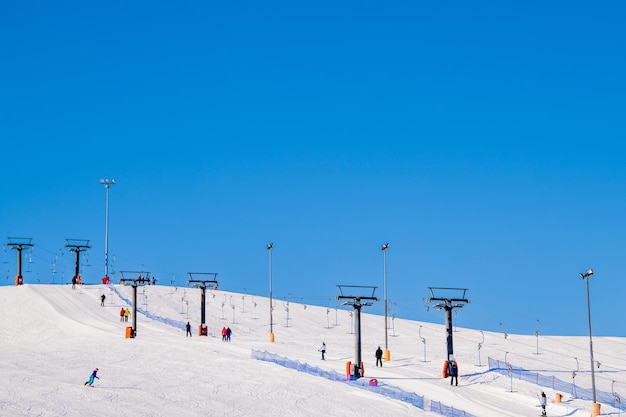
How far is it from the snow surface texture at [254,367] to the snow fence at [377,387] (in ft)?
0.29

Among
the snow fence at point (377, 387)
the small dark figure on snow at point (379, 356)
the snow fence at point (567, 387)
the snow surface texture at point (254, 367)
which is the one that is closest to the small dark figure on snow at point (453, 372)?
the snow surface texture at point (254, 367)

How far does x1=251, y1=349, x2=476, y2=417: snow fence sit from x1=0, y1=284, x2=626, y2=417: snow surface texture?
0.09 metres

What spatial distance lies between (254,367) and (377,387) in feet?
27.7

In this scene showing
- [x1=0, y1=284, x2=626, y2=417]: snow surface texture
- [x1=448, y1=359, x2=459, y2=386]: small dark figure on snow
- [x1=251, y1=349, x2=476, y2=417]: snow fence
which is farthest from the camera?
[x1=448, y1=359, x2=459, y2=386]: small dark figure on snow

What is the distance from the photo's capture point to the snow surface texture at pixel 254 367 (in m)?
42.5

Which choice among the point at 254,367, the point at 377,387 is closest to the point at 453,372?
the point at 377,387

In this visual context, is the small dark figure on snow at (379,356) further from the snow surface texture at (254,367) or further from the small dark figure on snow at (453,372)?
the small dark figure on snow at (453,372)

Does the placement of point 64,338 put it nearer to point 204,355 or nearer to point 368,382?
point 204,355

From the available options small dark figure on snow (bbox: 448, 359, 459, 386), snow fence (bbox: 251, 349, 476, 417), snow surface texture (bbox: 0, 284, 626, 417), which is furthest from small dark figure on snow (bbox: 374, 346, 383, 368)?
small dark figure on snow (bbox: 448, 359, 459, 386)

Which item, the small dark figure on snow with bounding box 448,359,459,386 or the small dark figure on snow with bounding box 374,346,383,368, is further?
the small dark figure on snow with bounding box 374,346,383,368

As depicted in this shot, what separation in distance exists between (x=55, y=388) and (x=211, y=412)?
8568mm

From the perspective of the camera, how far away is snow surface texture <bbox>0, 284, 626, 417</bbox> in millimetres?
42531

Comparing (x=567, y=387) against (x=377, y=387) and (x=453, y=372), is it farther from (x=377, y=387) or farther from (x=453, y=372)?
(x=377, y=387)

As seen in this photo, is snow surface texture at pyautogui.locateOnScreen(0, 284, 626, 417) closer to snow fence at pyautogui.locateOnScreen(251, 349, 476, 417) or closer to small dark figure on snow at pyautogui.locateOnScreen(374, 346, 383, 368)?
snow fence at pyautogui.locateOnScreen(251, 349, 476, 417)
